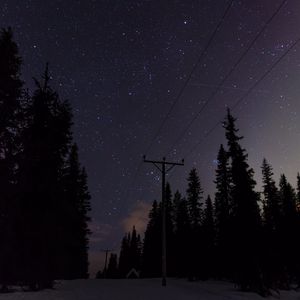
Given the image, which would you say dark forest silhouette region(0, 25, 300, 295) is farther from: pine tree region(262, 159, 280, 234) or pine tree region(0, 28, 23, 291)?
pine tree region(262, 159, 280, 234)

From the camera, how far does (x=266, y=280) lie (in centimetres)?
2728

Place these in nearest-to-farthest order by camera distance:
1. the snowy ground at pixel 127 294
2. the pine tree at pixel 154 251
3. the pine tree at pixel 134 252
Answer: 1. the snowy ground at pixel 127 294
2. the pine tree at pixel 154 251
3. the pine tree at pixel 134 252

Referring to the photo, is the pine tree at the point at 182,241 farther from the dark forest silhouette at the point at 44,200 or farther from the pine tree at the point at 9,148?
the pine tree at the point at 9,148

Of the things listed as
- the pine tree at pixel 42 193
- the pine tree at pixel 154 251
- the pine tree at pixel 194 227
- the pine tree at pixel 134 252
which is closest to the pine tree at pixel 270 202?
the pine tree at pixel 194 227

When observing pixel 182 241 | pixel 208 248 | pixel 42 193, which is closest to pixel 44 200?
pixel 42 193

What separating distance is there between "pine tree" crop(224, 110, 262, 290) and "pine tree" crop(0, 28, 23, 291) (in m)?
16.6

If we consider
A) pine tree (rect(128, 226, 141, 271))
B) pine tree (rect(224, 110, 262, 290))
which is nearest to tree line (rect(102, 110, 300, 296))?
pine tree (rect(224, 110, 262, 290))

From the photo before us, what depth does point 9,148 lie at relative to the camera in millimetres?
19797

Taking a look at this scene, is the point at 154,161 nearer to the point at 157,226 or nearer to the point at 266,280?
the point at 266,280

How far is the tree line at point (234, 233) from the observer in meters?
27.5

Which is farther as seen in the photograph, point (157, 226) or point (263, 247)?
point (157, 226)

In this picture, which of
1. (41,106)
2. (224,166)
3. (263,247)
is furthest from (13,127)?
(224,166)

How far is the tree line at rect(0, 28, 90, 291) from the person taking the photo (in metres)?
19.4

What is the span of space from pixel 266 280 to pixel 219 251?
48.3 feet
